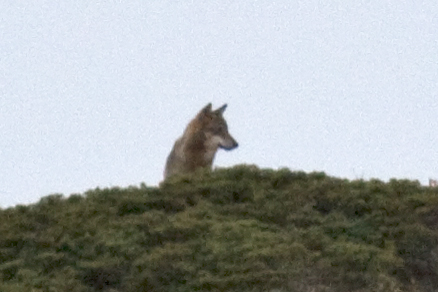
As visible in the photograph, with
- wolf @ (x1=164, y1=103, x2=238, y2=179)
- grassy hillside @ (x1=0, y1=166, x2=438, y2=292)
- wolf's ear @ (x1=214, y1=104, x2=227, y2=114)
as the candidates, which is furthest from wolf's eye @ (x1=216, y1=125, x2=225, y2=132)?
grassy hillside @ (x1=0, y1=166, x2=438, y2=292)

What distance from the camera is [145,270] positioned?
8.02 metres

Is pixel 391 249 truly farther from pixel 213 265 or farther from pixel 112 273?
pixel 112 273

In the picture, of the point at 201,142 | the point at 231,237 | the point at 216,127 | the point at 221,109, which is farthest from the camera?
the point at 221,109

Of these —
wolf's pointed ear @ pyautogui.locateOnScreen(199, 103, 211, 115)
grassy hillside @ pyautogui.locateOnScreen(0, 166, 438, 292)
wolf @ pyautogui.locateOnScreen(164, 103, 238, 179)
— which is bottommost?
grassy hillside @ pyautogui.locateOnScreen(0, 166, 438, 292)

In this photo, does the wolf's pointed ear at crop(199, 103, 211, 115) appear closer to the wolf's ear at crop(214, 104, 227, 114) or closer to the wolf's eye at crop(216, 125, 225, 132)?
the wolf's ear at crop(214, 104, 227, 114)

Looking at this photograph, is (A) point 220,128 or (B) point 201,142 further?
(A) point 220,128

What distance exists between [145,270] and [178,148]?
687cm

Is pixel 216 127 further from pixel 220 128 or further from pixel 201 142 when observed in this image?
pixel 201 142

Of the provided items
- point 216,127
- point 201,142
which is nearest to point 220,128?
point 216,127

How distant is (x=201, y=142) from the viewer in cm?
1480

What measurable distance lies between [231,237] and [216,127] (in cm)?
680

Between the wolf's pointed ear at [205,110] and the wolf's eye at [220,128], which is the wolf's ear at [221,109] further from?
the wolf's eye at [220,128]

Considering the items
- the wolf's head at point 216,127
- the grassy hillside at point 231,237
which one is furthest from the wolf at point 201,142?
the grassy hillside at point 231,237

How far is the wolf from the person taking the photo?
14.4 m
